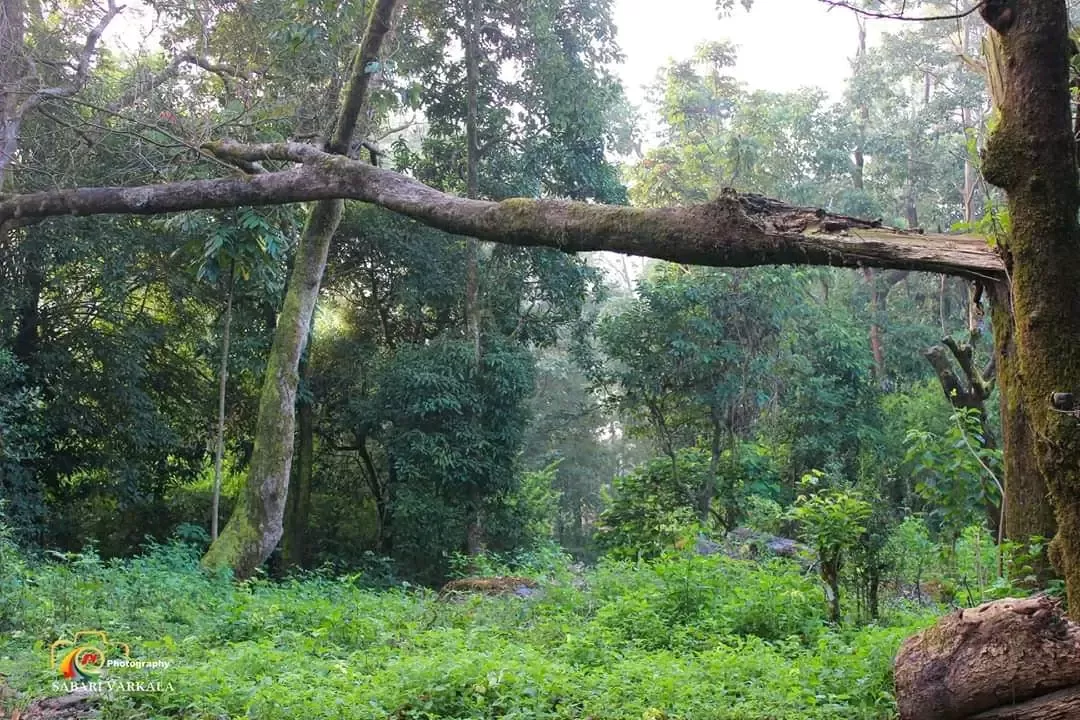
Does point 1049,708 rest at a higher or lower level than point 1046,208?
lower

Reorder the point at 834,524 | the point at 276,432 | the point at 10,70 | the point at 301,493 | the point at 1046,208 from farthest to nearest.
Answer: the point at 301,493, the point at 10,70, the point at 276,432, the point at 834,524, the point at 1046,208

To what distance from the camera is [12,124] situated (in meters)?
9.12

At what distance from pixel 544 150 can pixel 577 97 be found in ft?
3.21

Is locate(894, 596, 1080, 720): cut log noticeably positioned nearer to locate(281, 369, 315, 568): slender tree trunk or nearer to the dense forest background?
the dense forest background

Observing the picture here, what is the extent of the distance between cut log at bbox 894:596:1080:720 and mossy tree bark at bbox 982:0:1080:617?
284 mm

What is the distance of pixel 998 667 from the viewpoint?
2879 millimetres

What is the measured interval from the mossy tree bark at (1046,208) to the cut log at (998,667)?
284 millimetres

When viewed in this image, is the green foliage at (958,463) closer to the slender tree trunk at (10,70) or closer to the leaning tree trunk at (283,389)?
the leaning tree trunk at (283,389)

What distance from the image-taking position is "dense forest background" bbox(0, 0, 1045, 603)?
10.2 m

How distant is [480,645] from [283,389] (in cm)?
484

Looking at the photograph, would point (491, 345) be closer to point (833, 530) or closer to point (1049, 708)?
point (833, 530)

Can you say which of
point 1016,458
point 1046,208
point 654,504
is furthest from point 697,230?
point 654,504

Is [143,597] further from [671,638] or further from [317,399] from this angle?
[317,399]

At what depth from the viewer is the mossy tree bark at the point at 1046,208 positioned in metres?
3.05
